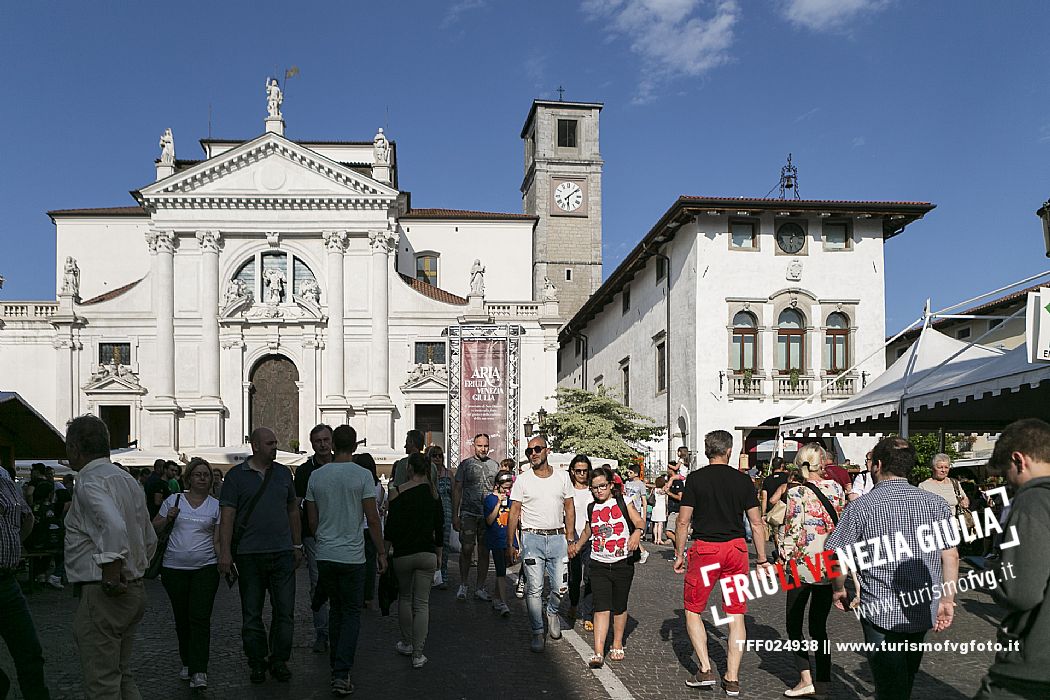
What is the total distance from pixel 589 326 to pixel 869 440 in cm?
2280

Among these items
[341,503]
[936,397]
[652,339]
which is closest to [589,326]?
[652,339]

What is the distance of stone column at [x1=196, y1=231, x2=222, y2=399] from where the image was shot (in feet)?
124

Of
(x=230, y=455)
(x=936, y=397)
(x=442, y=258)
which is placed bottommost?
(x=230, y=455)

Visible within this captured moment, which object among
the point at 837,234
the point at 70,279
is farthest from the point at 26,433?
the point at 70,279

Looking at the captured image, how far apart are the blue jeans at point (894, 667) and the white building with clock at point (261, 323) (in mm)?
32088

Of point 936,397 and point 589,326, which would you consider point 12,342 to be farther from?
point 936,397

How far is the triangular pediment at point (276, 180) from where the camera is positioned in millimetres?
38094

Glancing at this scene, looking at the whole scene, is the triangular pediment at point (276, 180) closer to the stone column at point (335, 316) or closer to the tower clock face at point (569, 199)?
the stone column at point (335, 316)

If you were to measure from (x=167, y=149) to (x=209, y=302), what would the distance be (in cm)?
765

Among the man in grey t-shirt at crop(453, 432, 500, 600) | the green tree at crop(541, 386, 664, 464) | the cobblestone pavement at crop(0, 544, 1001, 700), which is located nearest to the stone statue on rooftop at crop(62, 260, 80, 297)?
the green tree at crop(541, 386, 664, 464)

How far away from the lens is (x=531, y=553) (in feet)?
28.2

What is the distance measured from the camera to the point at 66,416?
122ft

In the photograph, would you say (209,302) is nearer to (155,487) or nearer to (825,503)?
(155,487)

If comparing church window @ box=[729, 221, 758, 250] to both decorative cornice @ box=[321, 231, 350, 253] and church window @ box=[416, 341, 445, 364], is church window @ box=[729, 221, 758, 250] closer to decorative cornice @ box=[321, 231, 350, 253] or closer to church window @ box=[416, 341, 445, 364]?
church window @ box=[416, 341, 445, 364]
